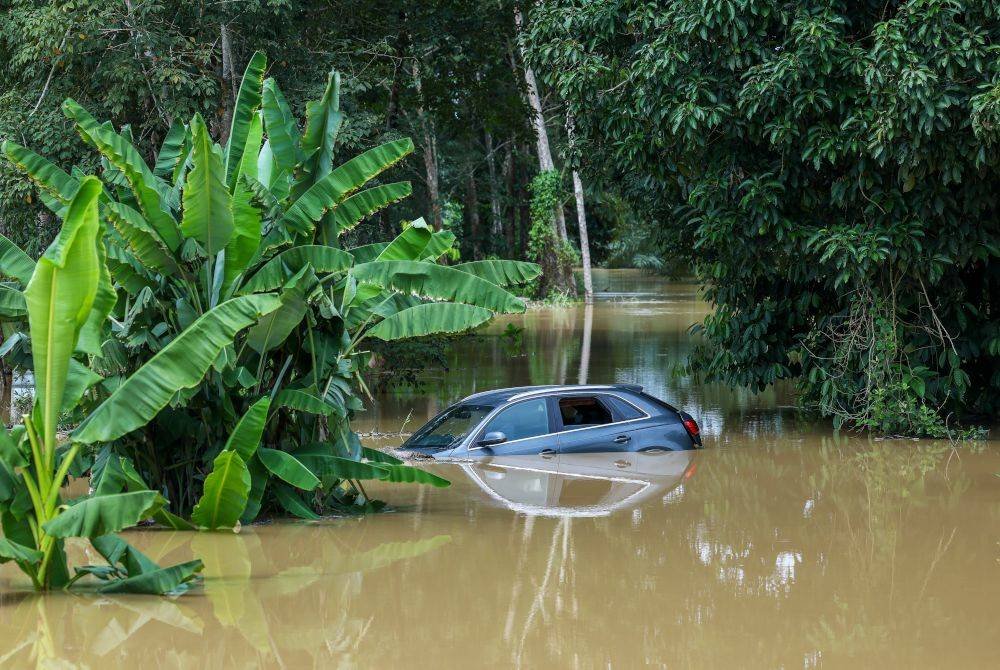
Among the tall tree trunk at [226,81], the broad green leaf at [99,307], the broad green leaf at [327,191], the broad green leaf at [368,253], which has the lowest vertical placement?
the broad green leaf at [99,307]

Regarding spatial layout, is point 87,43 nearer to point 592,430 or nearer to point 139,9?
point 139,9

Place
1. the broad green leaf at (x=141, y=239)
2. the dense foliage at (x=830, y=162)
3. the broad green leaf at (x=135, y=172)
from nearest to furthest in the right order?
the broad green leaf at (x=141, y=239), the broad green leaf at (x=135, y=172), the dense foliage at (x=830, y=162)

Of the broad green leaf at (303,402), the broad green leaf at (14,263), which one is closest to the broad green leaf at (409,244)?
the broad green leaf at (303,402)

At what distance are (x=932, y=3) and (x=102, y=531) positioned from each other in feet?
40.4

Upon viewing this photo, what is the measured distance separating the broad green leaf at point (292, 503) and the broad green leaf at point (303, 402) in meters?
0.97

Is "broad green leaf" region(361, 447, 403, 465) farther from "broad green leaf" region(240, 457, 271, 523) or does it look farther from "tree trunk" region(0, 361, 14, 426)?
"tree trunk" region(0, 361, 14, 426)

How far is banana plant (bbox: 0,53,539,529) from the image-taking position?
11.7 meters

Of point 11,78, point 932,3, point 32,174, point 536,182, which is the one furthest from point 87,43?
point 536,182

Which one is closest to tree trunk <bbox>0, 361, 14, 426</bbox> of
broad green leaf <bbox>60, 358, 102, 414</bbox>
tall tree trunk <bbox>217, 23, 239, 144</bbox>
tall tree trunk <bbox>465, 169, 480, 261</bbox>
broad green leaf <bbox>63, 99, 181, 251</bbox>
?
tall tree trunk <bbox>217, 23, 239, 144</bbox>

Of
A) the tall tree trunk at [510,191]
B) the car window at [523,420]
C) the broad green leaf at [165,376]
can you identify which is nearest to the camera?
the broad green leaf at [165,376]

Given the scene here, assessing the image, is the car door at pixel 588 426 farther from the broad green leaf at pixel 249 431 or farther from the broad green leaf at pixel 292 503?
the broad green leaf at pixel 249 431

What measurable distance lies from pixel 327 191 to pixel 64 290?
3940 mm

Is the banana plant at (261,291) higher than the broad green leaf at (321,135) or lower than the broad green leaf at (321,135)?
lower

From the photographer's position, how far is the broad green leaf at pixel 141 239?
11484 mm
